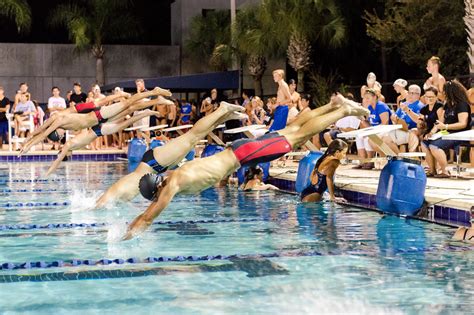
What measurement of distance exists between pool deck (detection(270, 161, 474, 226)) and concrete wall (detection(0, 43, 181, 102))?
53.4 feet

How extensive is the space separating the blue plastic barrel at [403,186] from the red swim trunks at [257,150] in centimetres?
181

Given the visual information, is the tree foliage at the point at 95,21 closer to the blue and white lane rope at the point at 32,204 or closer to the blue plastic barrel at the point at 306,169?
the blue and white lane rope at the point at 32,204

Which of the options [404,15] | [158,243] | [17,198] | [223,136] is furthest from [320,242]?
[404,15]

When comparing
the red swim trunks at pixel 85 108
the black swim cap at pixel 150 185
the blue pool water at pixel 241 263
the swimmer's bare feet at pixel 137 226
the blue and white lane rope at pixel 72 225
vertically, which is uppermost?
the red swim trunks at pixel 85 108

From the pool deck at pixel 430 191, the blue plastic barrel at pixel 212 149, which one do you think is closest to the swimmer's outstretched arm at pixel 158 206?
the pool deck at pixel 430 191

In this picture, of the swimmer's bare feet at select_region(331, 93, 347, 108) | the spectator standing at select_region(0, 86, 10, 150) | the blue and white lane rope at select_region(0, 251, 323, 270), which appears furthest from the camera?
the spectator standing at select_region(0, 86, 10, 150)

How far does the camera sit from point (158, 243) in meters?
6.59

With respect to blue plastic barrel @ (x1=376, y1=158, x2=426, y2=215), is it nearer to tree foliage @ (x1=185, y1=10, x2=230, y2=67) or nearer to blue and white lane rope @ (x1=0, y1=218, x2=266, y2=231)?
blue and white lane rope @ (x1=0, y1=218, x2=266, y2=231)

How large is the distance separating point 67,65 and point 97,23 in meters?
1.73

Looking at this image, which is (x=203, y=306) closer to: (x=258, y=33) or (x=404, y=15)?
(x=404, y=15)

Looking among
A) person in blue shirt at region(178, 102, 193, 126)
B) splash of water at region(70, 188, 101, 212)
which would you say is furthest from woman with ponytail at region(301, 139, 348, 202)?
person in blue shirt at region(178, 102, 193, 126)

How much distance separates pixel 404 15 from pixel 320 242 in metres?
15.7

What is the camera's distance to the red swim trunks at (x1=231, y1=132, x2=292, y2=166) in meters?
6.10

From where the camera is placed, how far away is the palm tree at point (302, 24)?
22.5 m
